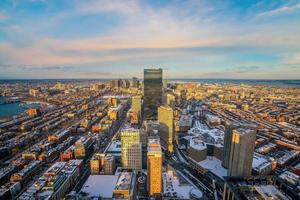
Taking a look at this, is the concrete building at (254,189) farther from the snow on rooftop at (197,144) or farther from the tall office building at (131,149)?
the snow on rooftop at (197,144)

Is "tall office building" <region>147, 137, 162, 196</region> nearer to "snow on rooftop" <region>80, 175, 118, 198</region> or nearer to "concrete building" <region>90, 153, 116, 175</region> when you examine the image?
"snow on rooftop" <region>80, 175, 118, 198</region>

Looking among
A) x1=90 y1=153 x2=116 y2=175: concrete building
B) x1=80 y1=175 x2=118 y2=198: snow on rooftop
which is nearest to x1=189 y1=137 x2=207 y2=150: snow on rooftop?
x1=90 y1=153 x2=116 y2=175: concrete building

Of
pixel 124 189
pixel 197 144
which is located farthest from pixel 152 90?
pixel 124 189

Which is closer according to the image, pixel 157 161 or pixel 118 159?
pixel 157 161

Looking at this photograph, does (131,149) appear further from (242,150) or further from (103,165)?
(242,150)

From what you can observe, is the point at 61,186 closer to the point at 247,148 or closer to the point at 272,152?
the point at 247,148

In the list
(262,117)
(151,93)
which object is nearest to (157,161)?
(151,93)
